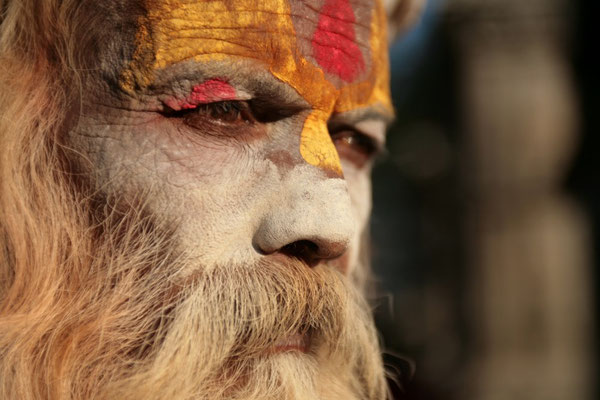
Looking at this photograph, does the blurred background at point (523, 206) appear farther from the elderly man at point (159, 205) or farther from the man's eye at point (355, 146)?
the elderly man at point (159, 205)

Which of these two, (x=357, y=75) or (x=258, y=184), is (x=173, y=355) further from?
(x=357, y=75)

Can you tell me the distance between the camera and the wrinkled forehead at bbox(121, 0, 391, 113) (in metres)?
1.42

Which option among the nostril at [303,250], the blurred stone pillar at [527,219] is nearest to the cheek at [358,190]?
the nostril at [303,250]

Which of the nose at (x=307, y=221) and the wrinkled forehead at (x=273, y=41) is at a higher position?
the wrinkled forehead at (x=273, y=41)

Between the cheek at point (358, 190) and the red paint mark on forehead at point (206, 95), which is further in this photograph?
the cheek at point (358, 190)

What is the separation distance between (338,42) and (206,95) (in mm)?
336

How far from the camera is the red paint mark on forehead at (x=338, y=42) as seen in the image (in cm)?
156

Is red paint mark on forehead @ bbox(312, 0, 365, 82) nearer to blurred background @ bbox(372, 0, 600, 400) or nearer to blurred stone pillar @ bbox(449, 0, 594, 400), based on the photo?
blurred background @ bbox(372, 0, 600, 400)

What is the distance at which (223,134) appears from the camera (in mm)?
1496

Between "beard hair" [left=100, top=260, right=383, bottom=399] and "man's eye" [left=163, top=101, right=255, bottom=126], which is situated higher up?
"man's eye" [left=163, top=101, right=255, bottom=126]

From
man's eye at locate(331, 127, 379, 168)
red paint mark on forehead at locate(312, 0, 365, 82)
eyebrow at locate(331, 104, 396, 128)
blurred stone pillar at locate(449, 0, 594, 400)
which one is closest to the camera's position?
red paint mark on forehead at locate(312, 0, 365, 82)

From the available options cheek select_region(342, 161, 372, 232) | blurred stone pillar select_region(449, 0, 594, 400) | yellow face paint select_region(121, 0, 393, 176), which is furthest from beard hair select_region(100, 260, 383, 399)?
blurred stone pillar select_region(449, 0, 594, 400)

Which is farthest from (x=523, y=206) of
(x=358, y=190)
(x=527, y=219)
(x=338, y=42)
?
(x=338, y=42)

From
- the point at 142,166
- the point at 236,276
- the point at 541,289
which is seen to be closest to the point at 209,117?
the point at 142,166
